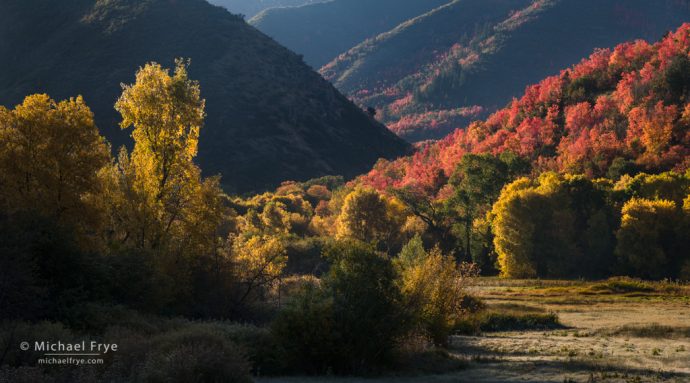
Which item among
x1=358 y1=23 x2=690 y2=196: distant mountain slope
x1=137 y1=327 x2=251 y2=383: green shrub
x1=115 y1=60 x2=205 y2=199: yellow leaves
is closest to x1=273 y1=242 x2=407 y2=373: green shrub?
x1=137 y1=327 x2=251 y2=383: green shrub

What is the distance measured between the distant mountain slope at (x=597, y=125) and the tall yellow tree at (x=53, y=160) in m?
81.8

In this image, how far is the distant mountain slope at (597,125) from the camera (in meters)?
120

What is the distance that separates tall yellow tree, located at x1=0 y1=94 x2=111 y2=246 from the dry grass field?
55.9 ft

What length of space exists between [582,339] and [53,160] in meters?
34.7

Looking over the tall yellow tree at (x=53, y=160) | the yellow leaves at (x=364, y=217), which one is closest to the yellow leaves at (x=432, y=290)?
the tall yellow tree at (x=53, y=160)

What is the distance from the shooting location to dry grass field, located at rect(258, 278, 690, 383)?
2602 centimetres

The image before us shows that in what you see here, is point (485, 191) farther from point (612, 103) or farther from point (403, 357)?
point (403, 357)

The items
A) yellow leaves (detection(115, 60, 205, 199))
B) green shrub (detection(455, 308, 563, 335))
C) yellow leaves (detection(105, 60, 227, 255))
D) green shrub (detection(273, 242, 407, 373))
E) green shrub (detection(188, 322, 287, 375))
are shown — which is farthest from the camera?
green shrub (detection(455, 308, 563, 335))

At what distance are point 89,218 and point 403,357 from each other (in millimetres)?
19883

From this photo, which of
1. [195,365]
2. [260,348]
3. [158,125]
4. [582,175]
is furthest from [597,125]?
[195,365]

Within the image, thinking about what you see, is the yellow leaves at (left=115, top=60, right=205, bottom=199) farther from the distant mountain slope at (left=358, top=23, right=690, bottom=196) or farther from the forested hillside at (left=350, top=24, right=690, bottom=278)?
the distant mountain slope at (left=358, top=23, right=690, bottom=196)

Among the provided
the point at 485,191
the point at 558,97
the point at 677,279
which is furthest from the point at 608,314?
the point at 558,97

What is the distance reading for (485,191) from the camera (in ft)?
369

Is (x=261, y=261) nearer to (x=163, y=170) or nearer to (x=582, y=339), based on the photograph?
(x=163, y=170)
